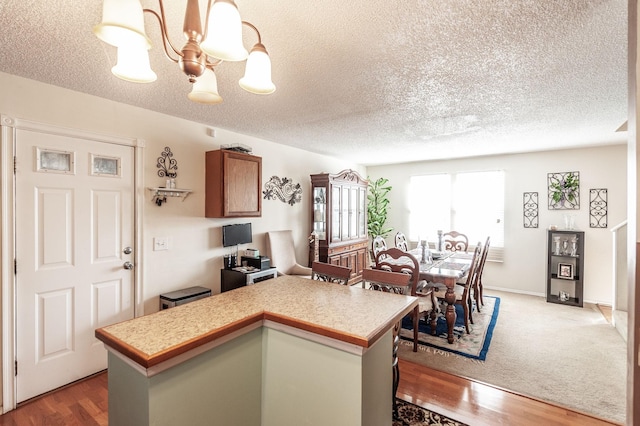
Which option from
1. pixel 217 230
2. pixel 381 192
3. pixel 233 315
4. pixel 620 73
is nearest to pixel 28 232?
pixel 217 230

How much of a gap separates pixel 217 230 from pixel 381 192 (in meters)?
4.18

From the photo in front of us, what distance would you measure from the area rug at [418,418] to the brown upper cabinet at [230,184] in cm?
261

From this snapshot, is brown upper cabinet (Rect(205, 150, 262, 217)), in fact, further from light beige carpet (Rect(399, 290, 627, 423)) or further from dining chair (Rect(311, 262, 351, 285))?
light beige carpet (Rect(399, 290, 627, 423))

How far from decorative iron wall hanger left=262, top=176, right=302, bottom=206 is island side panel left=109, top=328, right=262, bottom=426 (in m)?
3.10

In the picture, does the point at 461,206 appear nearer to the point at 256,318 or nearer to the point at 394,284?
the point at 394,284

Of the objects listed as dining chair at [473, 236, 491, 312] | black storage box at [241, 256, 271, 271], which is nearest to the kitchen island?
black storage box at [241, 256, 271, 271]

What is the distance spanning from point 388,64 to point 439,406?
8.53 feet

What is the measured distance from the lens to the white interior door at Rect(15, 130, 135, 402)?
7.63ft

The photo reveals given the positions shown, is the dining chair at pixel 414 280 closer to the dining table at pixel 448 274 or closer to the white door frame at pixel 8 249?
the dining table at pixel 448 274

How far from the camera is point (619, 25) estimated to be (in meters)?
1.61

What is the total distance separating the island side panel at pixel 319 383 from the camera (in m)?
1.31

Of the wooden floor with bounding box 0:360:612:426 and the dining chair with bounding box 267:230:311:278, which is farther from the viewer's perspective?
the dining chair with bounding box 267:230:311:278

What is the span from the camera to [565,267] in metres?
4.75

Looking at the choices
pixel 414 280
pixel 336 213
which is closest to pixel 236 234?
pixel 336 213
